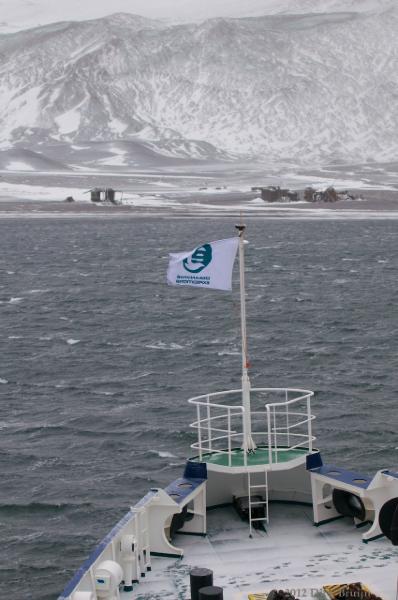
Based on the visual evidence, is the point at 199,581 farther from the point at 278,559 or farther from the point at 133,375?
the point at 133,375

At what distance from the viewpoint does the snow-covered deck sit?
72.2ft

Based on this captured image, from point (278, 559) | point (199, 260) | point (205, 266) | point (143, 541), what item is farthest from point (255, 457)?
point (199, 260)

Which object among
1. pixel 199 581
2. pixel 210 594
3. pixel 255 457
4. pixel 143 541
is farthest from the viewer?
pixel 255 457

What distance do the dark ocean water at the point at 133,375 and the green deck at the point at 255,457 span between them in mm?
8399

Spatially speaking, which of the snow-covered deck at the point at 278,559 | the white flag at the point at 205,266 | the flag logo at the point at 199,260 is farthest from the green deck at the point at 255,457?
the flag logo at the point at 199,260

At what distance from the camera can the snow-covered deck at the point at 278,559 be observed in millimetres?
22000

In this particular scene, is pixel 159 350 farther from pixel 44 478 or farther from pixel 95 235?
pixel 95 235

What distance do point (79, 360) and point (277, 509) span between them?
40.4 metres

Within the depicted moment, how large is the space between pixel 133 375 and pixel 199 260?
36729 mm

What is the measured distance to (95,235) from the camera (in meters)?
188

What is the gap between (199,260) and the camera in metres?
24.2

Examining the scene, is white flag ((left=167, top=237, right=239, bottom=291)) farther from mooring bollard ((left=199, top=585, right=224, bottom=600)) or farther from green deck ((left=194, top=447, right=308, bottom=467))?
mooring bollard ((left=199, top=585, right=224, bottom=600))

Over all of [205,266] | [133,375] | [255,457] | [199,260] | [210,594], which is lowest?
[133,375]

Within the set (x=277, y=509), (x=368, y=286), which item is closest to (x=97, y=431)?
(x=277, y=509)
